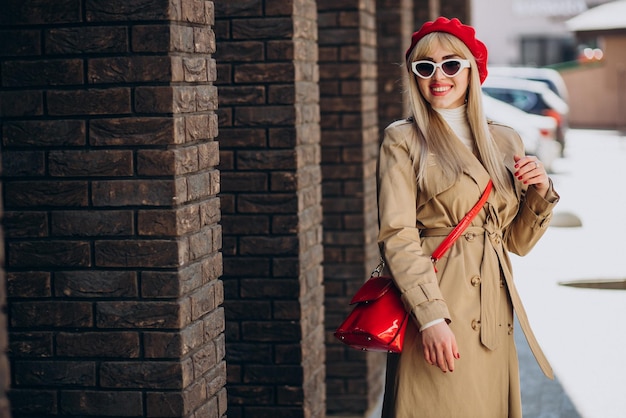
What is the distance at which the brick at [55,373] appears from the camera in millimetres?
3842

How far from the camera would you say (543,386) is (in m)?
7.59

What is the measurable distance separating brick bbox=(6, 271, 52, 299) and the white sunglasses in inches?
51.1

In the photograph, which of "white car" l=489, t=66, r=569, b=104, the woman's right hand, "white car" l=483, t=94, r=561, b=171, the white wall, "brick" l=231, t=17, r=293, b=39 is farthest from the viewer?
the white wall

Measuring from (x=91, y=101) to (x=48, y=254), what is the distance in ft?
1.56

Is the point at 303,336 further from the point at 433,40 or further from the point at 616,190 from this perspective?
the point at 616,190

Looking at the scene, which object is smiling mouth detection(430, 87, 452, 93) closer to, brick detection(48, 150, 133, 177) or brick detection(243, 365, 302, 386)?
brick detection(48, 150, 133, 177)

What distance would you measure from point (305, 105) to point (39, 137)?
184 cm

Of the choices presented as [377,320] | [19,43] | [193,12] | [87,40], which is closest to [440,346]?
[377,320]

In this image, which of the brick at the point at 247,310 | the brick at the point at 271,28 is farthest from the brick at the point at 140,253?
the brick at the point at 271,28

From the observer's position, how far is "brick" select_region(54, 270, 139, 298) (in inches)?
150

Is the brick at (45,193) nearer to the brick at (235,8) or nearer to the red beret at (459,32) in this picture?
the red beret at (459,32)

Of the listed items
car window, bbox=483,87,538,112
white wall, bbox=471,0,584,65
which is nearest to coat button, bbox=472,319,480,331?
car window, bbox=483,87,538,112

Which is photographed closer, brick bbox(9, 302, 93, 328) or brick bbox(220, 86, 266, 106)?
brick bbox(9, 302, 93, 328)

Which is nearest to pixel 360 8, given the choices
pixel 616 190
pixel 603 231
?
pixel 603 231
